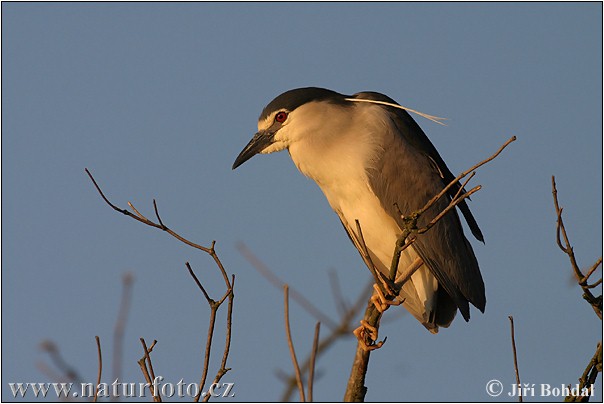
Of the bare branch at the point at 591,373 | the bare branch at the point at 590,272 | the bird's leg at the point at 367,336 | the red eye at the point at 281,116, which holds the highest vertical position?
the red eye at the point at 281,116

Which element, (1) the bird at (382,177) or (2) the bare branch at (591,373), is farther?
(1) the bird at (382,177)

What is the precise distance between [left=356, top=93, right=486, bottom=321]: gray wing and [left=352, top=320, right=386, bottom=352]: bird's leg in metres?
0.69

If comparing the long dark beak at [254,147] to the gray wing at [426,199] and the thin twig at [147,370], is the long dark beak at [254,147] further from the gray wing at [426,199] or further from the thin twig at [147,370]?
the thin twig at [147,370]

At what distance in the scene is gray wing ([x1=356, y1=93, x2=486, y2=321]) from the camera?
4285 millimetres

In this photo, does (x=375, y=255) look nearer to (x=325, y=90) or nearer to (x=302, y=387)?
(x=325, y=90)

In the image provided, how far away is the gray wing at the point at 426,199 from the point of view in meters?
4.29

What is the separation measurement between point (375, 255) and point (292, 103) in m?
0.98

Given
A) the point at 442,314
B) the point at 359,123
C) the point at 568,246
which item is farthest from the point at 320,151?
the point at 568,246

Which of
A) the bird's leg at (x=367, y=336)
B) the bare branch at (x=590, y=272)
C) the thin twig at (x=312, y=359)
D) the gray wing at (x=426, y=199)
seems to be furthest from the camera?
the gray wing at (x=426, y=199)

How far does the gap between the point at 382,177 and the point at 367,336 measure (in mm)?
1068

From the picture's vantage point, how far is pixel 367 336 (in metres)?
3.54

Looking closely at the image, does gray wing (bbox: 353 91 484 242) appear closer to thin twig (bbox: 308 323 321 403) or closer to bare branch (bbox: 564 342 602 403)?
bare branch (bbox: 564 342 602 403)

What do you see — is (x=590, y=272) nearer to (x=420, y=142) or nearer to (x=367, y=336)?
(x=367, y=336)

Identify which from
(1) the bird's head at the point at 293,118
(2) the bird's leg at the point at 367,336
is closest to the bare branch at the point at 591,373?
(2) the bird's leg at the point at 367,336
